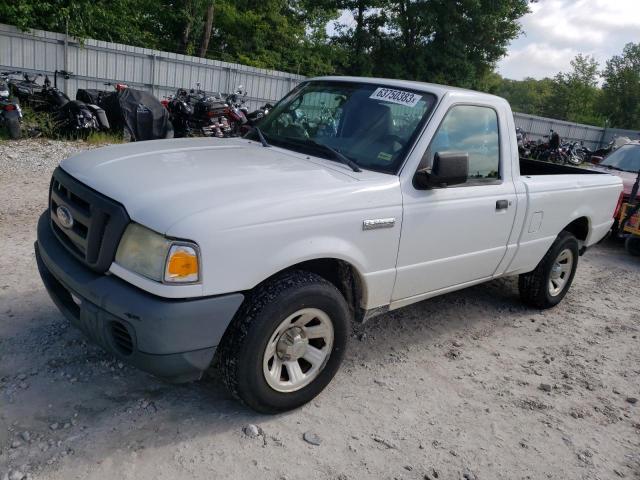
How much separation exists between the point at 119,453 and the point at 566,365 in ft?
11.0

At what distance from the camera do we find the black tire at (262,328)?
281 centimetres

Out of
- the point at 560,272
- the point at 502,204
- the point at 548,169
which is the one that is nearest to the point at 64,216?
the point at 502,204

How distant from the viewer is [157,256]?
2584 millimetres

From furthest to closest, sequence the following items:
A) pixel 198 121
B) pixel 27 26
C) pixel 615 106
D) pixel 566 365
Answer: pixel 615 106, pixel 27 26, pixel 198 121, pixel 566 365

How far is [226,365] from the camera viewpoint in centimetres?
287

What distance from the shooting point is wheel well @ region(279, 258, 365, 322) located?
3279mm

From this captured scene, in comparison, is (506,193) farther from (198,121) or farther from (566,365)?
(198,121)

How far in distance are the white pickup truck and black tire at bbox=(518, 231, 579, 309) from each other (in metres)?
0.61

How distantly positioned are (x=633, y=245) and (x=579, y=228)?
11.2 feet

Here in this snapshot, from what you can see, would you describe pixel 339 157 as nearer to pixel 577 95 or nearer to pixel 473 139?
pixel 473 139

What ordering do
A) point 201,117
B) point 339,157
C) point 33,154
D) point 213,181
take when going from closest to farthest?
point 213,181 → point 339,157 → point 33,154 → point 201,117

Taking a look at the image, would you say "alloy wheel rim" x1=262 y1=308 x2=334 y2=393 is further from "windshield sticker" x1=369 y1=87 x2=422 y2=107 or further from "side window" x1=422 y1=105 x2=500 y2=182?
"windshield sticker" x1=369 y1=87 x2=422 y2=107

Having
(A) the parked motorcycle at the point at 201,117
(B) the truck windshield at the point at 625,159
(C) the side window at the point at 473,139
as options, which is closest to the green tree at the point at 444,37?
(A) the parked motorcycle at the point at 201,117

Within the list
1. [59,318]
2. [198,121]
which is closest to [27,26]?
[198,121]
